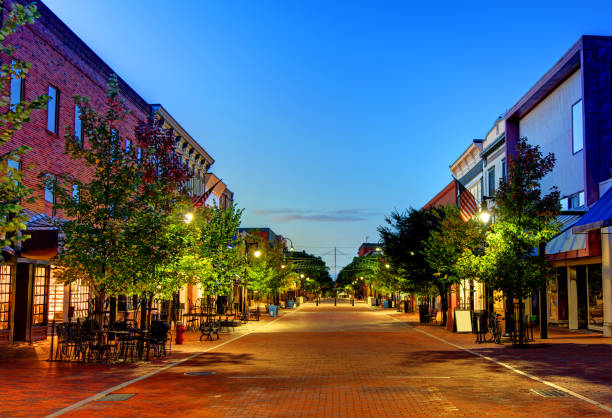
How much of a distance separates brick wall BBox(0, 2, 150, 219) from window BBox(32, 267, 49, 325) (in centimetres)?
245

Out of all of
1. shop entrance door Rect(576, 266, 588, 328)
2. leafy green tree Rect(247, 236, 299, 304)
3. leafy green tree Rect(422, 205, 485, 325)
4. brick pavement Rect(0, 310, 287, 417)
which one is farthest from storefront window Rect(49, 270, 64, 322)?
shop entrance door Rect(576, 266, 588, 328)

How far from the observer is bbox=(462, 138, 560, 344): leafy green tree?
23000mm

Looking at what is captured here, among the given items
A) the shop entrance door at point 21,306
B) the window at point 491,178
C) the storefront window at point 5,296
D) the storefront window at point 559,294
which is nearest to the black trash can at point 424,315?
the storefront window at point 559,294

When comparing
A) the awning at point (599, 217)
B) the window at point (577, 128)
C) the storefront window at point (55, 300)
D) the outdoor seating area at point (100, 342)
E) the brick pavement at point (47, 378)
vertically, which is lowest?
the brick pavement at point (47, 378)

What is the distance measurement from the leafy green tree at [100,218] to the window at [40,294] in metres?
5.74

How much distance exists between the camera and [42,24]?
2559 cm

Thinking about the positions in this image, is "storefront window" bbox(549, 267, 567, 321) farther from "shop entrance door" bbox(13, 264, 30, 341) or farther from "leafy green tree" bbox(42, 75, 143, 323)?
"shop entrance door" bbox(13, 264, 30, 341)

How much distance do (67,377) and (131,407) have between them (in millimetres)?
3980

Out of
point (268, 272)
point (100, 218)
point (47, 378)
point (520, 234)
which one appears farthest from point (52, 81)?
point (268, 272)

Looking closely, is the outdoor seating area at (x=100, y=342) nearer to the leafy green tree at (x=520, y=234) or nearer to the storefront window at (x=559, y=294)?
the leafy green tree at (x=520, y=234)

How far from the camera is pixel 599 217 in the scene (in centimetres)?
2097

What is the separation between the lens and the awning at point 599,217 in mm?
20080

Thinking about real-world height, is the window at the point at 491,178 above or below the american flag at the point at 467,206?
above

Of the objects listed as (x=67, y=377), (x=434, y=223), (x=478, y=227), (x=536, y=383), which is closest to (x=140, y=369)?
(x=67, y=377)
